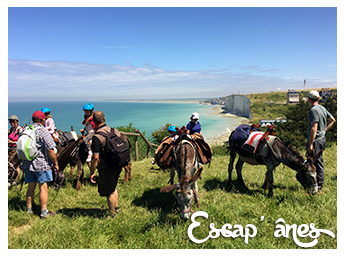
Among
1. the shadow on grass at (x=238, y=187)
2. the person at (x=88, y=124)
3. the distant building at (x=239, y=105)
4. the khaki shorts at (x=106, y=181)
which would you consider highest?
the distant building at (x=239, y=105)

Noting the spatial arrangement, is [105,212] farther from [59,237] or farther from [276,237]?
[276,237]

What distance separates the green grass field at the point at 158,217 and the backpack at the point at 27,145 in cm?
142

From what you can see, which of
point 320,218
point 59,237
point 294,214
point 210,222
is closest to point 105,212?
point 59,237

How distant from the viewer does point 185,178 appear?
383 centimetres

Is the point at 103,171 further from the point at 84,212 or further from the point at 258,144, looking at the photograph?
the point at 258,144

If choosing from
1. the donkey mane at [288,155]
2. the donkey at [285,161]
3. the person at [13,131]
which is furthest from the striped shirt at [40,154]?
the donkey mane at [288,155]

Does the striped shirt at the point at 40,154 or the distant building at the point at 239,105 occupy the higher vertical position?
the distant building at the point at 239,105

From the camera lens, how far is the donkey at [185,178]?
12.1ft

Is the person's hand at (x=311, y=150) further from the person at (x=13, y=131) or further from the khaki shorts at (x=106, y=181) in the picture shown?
the person at (x=13, y=131)

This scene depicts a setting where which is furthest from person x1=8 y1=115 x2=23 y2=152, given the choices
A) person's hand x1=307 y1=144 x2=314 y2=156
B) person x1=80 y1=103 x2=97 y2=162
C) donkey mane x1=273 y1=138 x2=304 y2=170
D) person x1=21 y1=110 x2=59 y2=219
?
person's hand x1=307 y1=144 x2=314 y2=156

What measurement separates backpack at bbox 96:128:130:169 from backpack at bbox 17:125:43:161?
1.48 m

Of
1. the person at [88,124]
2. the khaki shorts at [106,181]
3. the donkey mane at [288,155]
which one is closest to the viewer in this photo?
the khaki shorts at [106,181]

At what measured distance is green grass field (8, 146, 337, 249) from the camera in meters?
3.44

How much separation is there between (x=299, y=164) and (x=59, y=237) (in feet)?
18.2
